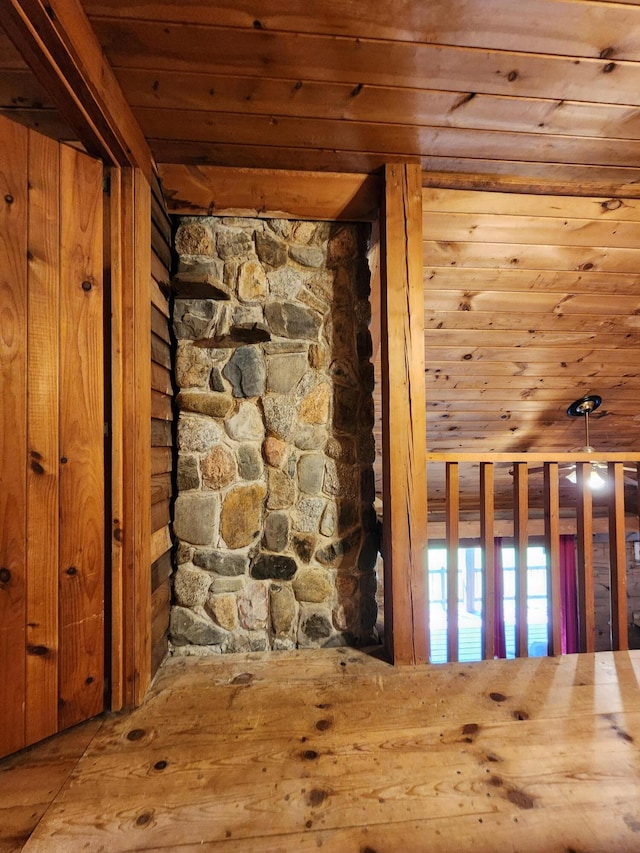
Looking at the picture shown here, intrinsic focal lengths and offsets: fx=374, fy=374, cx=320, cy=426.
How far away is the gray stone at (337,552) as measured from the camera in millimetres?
1631

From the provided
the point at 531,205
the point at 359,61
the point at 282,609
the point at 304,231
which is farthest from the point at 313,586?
the point at 531,205

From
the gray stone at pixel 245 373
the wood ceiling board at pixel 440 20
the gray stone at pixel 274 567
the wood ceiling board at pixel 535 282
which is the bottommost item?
the gray stone at pixel 274 567

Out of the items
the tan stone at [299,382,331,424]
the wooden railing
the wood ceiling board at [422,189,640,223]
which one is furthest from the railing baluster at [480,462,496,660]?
the wood ceiling board at [422,189,640,223]

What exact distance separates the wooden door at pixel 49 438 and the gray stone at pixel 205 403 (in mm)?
415

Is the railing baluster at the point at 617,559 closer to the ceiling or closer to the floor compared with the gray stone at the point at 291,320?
closer to the floor

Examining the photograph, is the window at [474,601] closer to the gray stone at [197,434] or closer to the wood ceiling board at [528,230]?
the wood ceiling board at [528,230]

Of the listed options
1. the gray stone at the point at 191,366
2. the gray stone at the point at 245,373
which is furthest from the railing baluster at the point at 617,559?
the gray stone at the point at 191,366

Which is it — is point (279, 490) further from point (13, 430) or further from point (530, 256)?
point (530, 256)

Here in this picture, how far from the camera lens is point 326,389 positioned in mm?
1661

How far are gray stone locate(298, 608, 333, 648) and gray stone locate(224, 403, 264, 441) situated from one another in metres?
0.79

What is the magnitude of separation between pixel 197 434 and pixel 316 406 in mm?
525

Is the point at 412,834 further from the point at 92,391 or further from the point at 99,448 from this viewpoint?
the point at 92,391

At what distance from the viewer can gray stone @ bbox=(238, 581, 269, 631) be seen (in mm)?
1589

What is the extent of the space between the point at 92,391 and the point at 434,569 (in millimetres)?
5136
